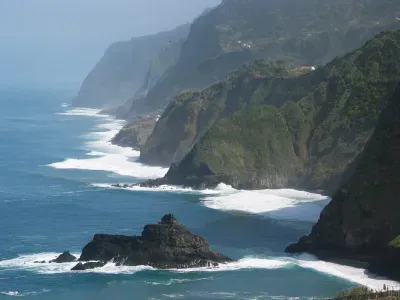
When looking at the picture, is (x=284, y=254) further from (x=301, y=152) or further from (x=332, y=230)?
(x=301, y=152)

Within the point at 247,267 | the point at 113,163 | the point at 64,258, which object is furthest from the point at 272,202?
the point at 113,163

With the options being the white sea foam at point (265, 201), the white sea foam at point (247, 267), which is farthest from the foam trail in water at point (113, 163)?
the white sea foam at point (247, 267)

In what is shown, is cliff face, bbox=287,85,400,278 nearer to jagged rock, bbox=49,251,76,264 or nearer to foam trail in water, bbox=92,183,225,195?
jagged rock, bbox=49,251,76,264

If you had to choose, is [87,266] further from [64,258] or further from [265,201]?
[265,201]

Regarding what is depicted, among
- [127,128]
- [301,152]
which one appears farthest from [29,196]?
[127,128]

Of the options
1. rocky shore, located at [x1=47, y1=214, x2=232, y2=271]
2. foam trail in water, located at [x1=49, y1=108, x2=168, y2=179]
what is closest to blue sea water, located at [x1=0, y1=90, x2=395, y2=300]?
foam trail in water, located at [x1=49, y1=108, x2=168, y2=179]

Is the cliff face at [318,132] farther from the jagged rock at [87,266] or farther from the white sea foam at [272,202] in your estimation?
the jagged rock at [87,266]
